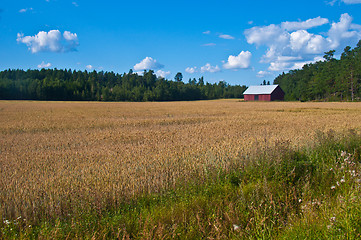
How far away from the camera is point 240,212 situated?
17.2 feet

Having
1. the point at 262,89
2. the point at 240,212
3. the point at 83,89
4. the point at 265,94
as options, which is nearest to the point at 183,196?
the point at 240,212

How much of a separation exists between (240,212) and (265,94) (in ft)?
324

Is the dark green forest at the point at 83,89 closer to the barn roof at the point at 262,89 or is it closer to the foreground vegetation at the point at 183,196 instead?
the barn roof at the point at 262,89

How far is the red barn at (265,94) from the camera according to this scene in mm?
98075

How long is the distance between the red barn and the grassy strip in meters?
95.1

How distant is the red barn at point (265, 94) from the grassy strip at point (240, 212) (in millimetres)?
95136

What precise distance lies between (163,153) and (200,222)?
182 inches

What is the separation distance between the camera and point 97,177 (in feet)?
22.0

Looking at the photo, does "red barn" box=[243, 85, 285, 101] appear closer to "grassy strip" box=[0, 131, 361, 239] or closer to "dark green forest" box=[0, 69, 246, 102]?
"dark green forest" box=[0, 69, 246, 102]

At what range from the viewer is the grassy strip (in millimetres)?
4297

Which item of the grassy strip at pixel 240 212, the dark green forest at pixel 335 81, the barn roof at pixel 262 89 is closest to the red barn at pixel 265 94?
the barn roof at pixel 262 89

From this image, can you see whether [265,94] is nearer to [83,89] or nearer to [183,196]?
[83,89]

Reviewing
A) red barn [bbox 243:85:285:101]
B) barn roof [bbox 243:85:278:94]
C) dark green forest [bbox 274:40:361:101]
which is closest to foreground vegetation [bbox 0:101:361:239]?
dark green forest [bbox 274:40:361:101]

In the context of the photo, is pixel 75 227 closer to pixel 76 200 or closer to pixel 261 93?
pixel 76 200
